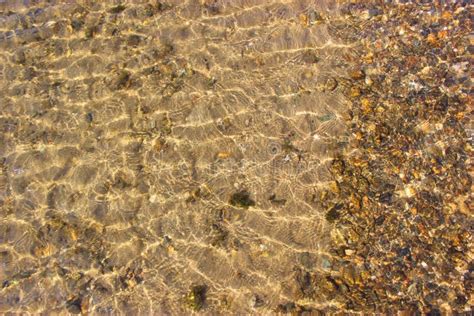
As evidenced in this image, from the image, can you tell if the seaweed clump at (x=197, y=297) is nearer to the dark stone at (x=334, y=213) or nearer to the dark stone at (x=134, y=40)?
the dark stone at (x=334, y=213)

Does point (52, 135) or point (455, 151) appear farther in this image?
point (52, 135)

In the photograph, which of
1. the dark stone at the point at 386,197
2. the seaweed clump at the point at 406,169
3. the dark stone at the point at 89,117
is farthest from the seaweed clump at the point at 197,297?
the dark stone at the point at 89,117

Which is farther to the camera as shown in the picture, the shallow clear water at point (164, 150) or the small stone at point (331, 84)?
the small stone at point (331, 84)

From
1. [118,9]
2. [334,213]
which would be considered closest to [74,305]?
[334,213]

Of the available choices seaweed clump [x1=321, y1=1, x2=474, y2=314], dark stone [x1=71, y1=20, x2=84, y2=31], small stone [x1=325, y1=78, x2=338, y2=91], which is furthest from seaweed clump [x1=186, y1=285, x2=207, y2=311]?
dark stone [x1=71, y1=20, x2=84, y2=31]

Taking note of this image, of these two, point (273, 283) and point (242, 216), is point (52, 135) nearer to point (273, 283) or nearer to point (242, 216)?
point (242, 216)

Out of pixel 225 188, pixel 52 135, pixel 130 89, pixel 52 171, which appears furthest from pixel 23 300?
pixel 130 89

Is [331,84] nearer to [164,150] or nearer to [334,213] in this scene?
[334,213]
